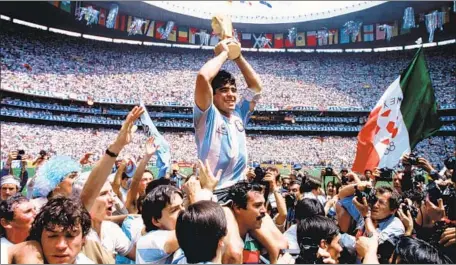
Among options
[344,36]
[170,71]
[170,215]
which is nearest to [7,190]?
[170,215]

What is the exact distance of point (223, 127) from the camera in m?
3.22

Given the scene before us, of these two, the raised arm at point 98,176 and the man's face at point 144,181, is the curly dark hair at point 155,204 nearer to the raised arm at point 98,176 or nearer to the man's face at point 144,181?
the raised arm at point 98,176

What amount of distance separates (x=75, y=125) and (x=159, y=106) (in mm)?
8343

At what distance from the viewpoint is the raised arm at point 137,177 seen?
151 inches

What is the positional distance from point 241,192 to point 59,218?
110 cm

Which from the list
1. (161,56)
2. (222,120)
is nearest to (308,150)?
(161,56)

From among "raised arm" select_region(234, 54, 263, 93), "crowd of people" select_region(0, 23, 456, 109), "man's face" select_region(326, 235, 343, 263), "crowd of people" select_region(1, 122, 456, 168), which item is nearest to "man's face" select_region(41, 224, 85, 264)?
"man's face" select_region(326, 235, 343, 263)

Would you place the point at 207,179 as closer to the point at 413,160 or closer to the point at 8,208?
the point at 8,208

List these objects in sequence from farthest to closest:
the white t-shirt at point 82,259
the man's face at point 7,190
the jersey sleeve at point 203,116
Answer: the man's face at point 7,190
the jersey sleeve at point 203,116
the white t-shirt at point 82,259

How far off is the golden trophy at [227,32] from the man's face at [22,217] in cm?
180

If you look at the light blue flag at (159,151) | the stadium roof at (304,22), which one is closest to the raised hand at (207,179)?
the light blue flag at (159,151)

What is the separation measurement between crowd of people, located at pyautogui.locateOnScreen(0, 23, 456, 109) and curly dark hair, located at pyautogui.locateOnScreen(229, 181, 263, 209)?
39326 millimetres

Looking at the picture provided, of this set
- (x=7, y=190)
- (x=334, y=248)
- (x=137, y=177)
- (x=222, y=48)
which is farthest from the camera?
(x=7, y=190)

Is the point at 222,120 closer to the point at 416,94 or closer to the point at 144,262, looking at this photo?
the point at 144,262
